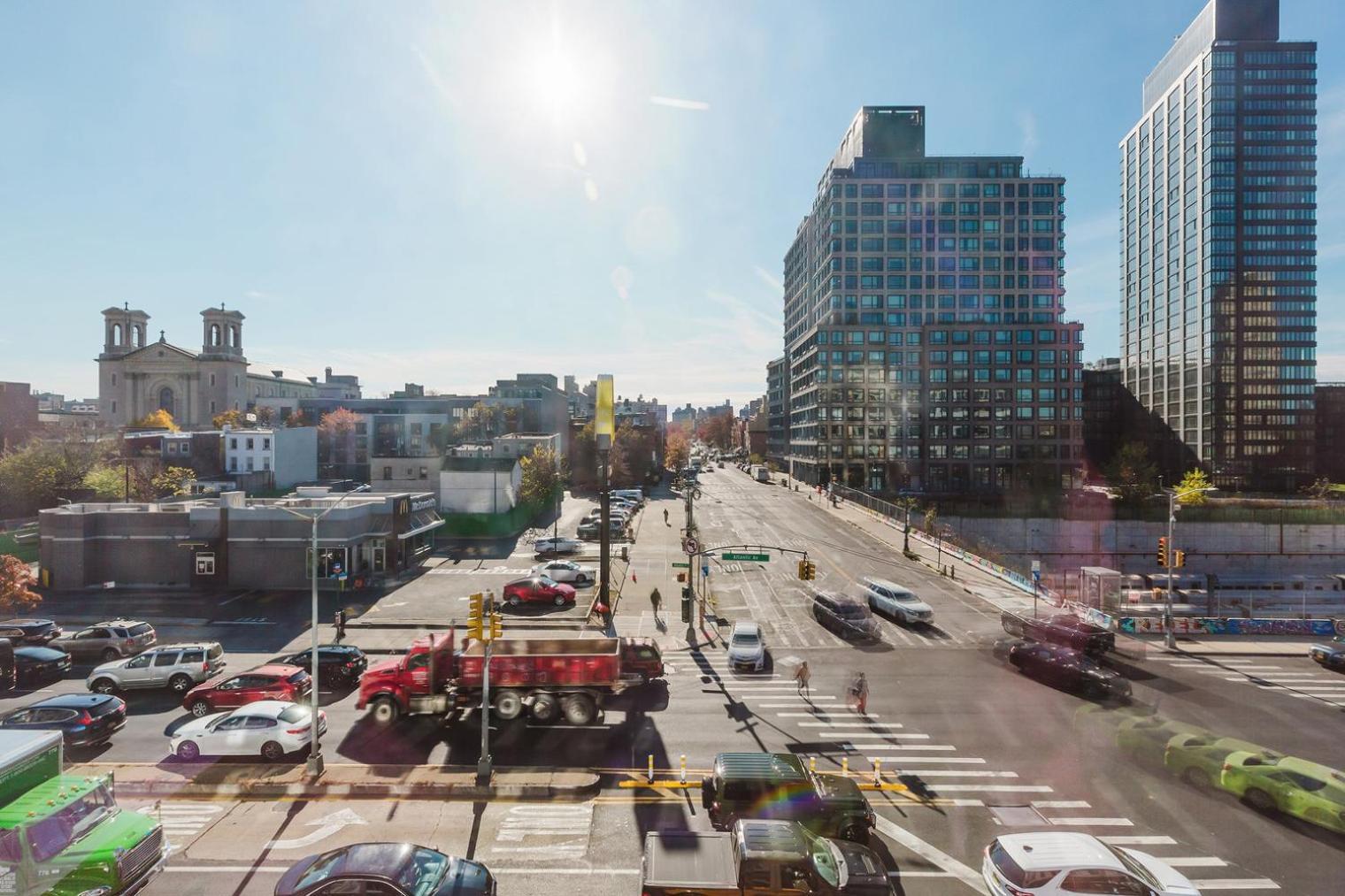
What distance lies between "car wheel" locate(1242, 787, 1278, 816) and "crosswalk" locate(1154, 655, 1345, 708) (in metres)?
11.8

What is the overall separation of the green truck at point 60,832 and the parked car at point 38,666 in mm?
17339

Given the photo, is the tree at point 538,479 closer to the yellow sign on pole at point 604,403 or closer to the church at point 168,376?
the yellow sign on pole at point 604,403

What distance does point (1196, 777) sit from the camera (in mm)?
17969

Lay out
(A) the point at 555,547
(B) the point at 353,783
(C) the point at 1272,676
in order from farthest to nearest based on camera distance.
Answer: (A) the point at 555,547, (C) the point at 1272,676, (B) the point at 353,783

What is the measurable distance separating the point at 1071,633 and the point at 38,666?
145ft

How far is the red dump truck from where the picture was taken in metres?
21.5

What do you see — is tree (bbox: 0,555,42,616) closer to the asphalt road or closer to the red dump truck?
Answer: the asphalt road

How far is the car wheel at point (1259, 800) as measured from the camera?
16.5 metres

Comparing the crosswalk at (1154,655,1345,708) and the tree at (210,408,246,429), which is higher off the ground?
the tree at (210,408,246,429)

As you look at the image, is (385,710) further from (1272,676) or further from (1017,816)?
(1272,676)

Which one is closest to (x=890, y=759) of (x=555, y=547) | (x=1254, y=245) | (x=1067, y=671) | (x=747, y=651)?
(x=747, y=651)

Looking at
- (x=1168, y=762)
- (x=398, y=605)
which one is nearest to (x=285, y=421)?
(x=398, y=605)

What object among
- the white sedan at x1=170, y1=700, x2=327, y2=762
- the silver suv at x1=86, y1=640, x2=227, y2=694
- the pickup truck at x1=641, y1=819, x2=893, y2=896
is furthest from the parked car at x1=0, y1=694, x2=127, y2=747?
the pickup truck at x1=641, y1=819, x2=893, y2=896

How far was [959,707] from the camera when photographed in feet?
77.2
